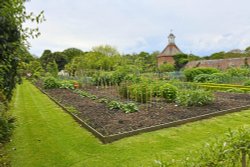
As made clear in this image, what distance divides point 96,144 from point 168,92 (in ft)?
16.5

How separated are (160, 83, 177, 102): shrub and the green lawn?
2.76m

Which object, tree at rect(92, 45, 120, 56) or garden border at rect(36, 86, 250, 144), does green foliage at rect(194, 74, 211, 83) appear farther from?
tree at rect(92, 45, 120, 56)

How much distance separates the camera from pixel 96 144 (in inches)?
192

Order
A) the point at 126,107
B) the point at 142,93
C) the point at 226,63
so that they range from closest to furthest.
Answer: the point at 126,107 → the point at 142,93 → the point at 226,63

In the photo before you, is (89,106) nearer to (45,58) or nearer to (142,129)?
(142,129)

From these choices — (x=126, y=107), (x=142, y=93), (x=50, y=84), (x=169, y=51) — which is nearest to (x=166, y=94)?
(x=142, y=93)

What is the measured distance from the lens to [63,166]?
154 inches

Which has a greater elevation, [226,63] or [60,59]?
[60,59]

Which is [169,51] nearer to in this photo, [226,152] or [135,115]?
[135,115]

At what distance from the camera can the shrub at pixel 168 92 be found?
919cm

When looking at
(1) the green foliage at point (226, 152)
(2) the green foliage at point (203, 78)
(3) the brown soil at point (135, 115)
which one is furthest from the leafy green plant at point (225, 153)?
(2) the green foliage at point (203, 78)

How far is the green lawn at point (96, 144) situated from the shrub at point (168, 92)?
2.76 metres

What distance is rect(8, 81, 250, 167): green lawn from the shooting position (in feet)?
13.4

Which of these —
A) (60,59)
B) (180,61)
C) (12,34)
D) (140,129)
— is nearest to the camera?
(12,34)
